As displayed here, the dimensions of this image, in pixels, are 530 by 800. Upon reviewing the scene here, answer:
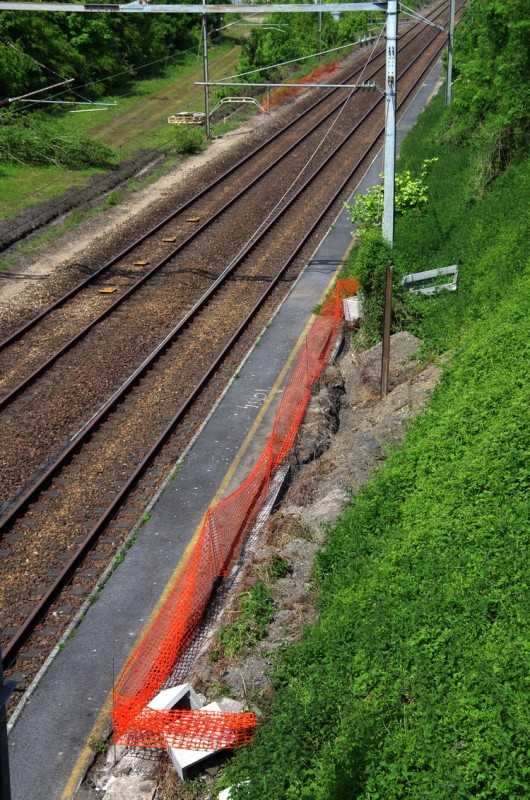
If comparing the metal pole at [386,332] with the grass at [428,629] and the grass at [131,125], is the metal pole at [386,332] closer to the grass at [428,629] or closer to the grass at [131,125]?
the grass at [428,629]

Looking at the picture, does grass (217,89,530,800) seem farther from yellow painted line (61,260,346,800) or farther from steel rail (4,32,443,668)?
steel rail (4,32,443,668)

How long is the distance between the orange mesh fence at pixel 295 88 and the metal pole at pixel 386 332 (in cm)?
3186

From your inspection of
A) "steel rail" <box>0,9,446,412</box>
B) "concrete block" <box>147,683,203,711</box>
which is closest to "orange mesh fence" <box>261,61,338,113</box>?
"steel rail" <box>0,9,446,412</box>

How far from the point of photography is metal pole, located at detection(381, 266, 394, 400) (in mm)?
15961

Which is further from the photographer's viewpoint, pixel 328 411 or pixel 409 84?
pixel 409 84

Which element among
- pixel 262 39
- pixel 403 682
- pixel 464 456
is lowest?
pixel 403 682

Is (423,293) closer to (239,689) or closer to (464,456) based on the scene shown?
(464,456)

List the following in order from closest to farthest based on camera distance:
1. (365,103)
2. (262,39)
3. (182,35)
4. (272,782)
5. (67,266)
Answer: (272,782), (67,266), (365,103), (262,39), (182,35)

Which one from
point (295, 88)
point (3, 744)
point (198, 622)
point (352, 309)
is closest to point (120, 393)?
point (352, 309)

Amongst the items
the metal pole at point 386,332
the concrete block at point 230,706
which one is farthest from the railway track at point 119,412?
the metal pole at point 386,332

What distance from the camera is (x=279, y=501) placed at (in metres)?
14.5

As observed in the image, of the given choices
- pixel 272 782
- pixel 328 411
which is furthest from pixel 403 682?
pixel 328 411

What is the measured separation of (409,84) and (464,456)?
46.7m

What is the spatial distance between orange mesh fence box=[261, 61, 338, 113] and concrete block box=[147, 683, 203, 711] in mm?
39639
